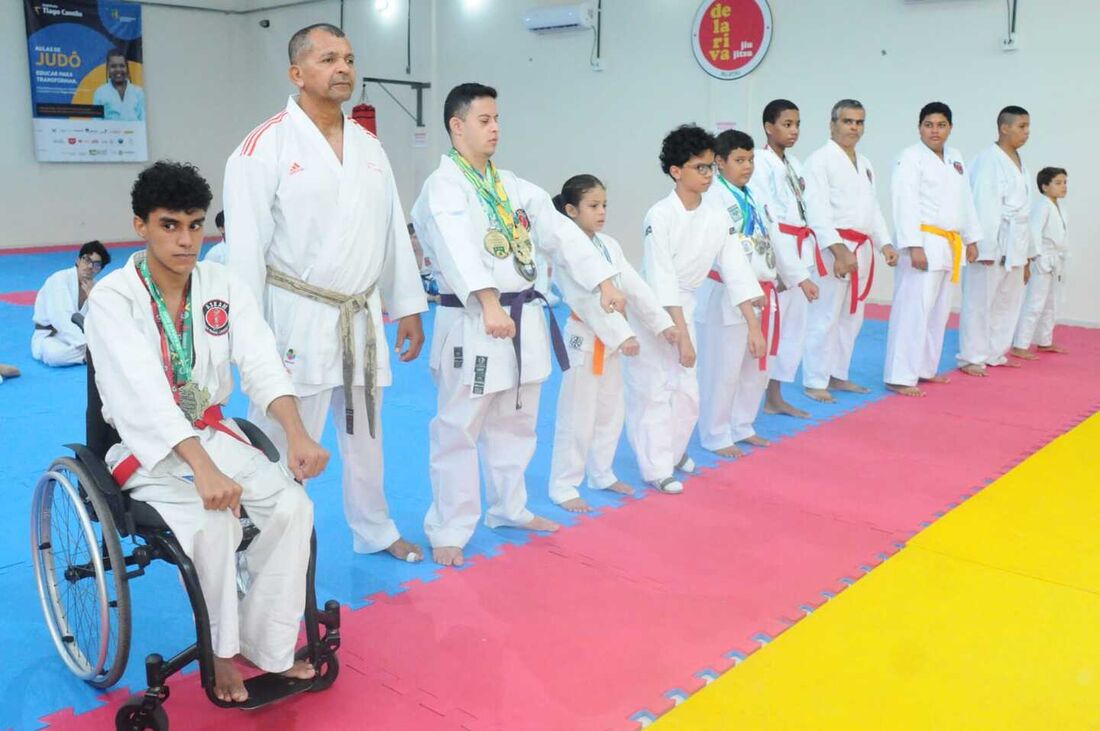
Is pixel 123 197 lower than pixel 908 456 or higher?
higher

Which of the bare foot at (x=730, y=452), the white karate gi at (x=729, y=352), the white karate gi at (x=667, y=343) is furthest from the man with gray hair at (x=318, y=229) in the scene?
the bare foot at (x=730, y=452)

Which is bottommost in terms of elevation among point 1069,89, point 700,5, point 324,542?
point 324,542

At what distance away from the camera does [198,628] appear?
79.9 inches

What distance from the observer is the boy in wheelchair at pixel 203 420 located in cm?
214

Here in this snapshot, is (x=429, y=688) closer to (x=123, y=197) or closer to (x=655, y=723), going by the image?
(x=655, y=723)

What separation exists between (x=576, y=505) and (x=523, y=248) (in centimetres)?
105

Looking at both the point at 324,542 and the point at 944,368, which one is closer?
the point at 324,542

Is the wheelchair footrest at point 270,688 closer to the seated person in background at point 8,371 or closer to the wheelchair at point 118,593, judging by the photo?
the wheelchair at point 118,593

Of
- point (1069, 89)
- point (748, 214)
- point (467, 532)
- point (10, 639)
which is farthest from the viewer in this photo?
point (1069, 89)

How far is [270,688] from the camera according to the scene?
2.25 m

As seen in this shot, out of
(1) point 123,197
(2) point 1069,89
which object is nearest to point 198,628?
(2) point 1069,89

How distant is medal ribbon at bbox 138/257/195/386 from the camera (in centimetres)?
228

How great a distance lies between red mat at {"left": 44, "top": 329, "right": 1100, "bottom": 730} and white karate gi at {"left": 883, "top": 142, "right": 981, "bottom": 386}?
1063mm

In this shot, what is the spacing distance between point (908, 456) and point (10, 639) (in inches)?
141
